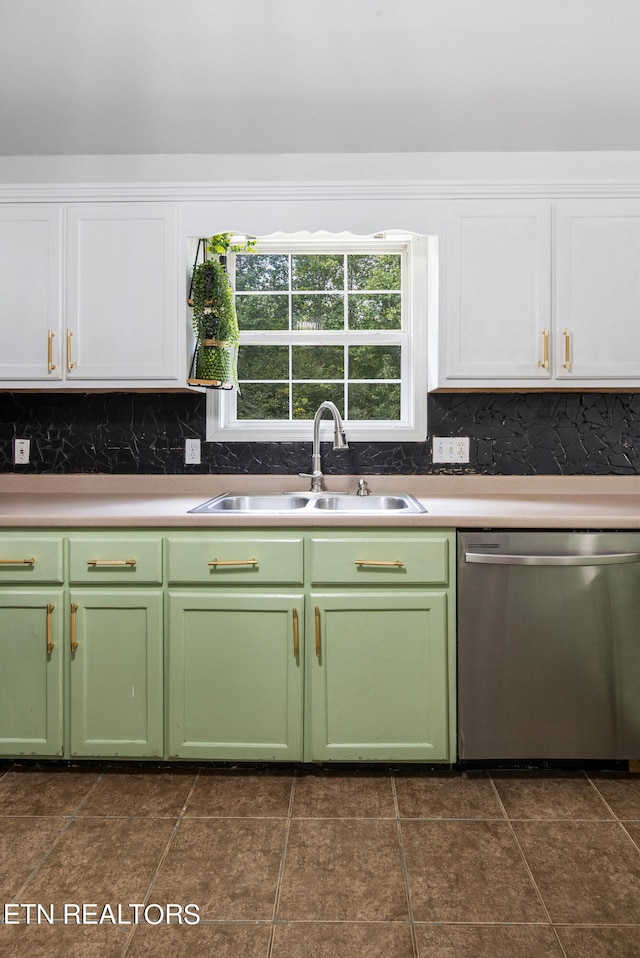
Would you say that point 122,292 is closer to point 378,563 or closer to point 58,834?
point 378,563


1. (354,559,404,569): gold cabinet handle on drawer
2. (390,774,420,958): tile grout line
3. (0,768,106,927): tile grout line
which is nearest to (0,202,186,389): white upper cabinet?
(354,559,404,569): gold cabinet handle on drawer

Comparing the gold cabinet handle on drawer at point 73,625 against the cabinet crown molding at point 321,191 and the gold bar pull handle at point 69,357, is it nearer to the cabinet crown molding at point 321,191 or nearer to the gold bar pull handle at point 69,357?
the gold bar pull handle at point 69,357

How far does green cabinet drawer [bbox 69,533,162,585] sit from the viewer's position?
2.05m

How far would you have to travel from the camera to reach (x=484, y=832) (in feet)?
5.83

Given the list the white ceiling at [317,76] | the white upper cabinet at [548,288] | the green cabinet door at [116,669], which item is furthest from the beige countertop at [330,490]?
the white ceiling at [317,76]

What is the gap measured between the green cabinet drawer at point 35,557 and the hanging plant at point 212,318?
87cm

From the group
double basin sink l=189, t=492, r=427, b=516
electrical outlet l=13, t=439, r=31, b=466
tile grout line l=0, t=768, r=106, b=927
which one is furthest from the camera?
electrical outlet l=13, t=439, r=31, b=466

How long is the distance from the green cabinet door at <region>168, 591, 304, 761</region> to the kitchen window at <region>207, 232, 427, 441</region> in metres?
1.02

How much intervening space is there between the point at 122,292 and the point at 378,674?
1.77m

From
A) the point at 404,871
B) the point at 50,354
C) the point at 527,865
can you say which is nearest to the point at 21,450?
the point at 50,354

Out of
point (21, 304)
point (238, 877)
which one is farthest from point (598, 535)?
point (21, 304)

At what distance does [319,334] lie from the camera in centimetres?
284

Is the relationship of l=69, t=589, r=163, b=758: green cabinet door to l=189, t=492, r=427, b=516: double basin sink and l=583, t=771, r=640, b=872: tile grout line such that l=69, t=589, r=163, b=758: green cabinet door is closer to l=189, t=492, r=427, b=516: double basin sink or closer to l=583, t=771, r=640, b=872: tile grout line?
l=189, t=492, r=427, b=516: double basin sink

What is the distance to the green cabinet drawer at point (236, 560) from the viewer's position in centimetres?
204
